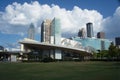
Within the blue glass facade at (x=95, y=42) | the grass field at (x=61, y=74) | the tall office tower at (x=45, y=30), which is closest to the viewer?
the grass field at (x=61, y=74)

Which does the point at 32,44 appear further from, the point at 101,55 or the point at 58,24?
the point at 58,24

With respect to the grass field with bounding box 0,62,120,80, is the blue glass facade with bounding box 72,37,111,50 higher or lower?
higher

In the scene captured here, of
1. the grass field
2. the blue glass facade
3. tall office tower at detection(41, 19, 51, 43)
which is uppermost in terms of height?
tall office tower at detection(41, 19, 51, 43)

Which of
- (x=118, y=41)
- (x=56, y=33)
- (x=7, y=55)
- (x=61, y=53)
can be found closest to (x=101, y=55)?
(x=61, y=53)

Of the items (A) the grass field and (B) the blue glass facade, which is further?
(B) the blue glass facade

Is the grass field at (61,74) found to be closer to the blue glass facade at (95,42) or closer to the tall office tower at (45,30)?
the blue glass facade at (95,42)

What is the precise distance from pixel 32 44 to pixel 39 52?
12700 millimetres

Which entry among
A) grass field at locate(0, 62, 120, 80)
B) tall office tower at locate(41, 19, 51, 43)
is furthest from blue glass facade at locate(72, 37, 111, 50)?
grass field at locate(0, 62, 120, 80)

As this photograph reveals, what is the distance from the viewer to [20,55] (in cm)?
10806

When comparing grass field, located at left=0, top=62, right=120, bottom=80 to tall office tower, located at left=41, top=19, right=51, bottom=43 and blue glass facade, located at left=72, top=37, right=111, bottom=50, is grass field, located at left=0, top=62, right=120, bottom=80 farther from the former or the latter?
tall office tower, located at left=41, top=19, right=51, bottom=43

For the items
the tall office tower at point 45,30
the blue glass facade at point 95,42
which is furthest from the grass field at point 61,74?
the tall office tower at point 45,30

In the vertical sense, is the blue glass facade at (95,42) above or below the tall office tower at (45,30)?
below

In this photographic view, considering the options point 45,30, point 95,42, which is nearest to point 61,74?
point 45,30

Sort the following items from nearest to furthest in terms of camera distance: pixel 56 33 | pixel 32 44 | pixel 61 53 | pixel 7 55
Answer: pixel 32 44 → pixel 61 53 → pixel 7 55 → pixel 56 33
